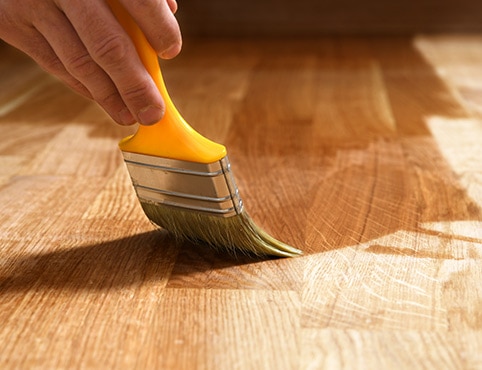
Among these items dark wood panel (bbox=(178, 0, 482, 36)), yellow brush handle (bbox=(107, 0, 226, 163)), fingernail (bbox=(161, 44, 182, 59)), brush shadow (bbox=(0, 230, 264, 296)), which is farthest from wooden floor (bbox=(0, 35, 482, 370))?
dark wood panel (bbox=(178, 0, 482, 36))

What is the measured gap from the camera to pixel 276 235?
0.91 metres

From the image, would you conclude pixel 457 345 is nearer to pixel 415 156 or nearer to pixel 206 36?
pixel 415 156

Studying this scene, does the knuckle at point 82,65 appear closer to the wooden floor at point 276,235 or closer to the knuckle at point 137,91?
the knuckle at point 137,91

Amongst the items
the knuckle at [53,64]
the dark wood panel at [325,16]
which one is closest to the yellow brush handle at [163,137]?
the knuckle at [53,64]

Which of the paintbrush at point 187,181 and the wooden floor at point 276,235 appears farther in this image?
the paintbrush at point 187,181

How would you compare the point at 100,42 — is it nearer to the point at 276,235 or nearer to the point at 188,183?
the point at 188,183

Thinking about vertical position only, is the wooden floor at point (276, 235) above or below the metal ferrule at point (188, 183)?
below

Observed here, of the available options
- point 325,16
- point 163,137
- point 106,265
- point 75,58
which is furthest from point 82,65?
point 325,16

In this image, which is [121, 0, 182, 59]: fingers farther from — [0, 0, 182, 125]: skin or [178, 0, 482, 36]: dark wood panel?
[178, 0, 482, 36]: dark wood panel

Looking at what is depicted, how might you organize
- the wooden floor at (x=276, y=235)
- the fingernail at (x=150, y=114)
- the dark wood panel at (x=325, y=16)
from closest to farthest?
the wooden floor at (x=276, y=235) < the fingernail at (x=150, y=114) < the dark wood panel at (x=325, y=16)

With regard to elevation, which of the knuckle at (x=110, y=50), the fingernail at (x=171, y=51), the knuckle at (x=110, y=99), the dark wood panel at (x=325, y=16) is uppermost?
the knuckle at (x=110, y=50)

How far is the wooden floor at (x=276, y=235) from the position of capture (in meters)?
0.67

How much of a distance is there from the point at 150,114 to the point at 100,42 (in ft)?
0.33

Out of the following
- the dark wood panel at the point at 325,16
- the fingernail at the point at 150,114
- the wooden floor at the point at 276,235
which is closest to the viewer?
the wooden floor at the point at 276,235
